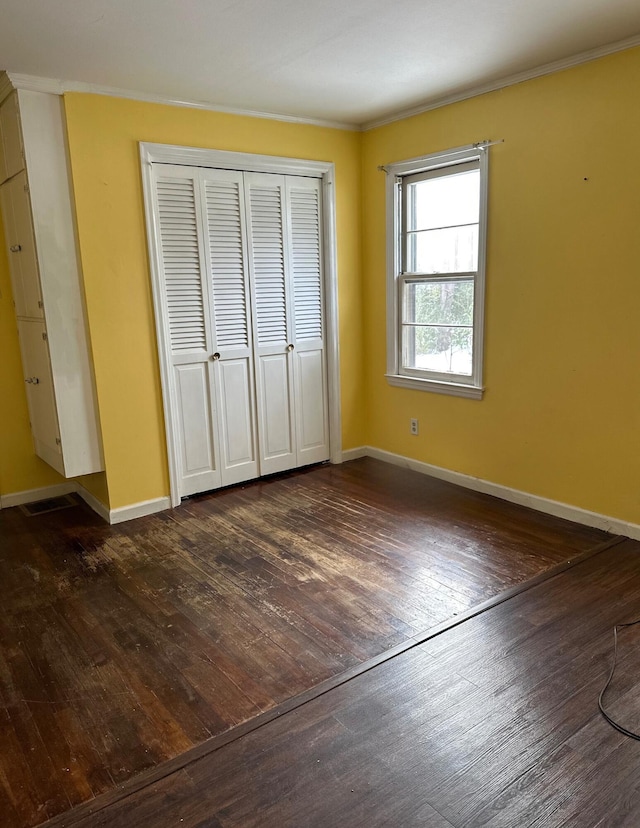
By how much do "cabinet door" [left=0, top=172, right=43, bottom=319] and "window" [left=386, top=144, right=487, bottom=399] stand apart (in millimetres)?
2367

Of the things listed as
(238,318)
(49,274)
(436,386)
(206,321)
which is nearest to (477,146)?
(436,386)

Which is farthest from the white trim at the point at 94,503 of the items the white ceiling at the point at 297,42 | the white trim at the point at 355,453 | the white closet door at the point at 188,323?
the white ceiling at the point at 297,42

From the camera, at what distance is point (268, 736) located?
76.2 inches

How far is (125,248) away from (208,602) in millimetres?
2096

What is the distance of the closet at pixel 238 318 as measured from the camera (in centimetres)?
378

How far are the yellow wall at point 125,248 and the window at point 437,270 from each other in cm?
92

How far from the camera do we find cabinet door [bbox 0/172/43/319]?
11.0 ft

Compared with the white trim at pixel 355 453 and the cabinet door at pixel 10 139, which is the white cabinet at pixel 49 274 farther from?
the white trim at pixel 355 453

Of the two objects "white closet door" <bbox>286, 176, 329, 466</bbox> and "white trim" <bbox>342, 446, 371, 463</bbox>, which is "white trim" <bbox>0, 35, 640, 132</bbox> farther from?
"white trim" <bbox>342, 446, 371, 463</bbox>

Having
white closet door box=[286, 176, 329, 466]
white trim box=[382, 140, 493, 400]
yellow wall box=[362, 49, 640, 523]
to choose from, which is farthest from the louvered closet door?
yellow wall box=[362, 49, 640, 523]

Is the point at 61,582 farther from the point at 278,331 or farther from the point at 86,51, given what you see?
the point at 86,51

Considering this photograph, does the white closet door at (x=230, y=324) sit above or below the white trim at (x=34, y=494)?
above

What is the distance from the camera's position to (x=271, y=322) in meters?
4.25

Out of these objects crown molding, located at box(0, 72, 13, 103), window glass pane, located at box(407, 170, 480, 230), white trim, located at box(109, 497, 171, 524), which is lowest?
white trim, located at box(109, 497, 171, 524)
